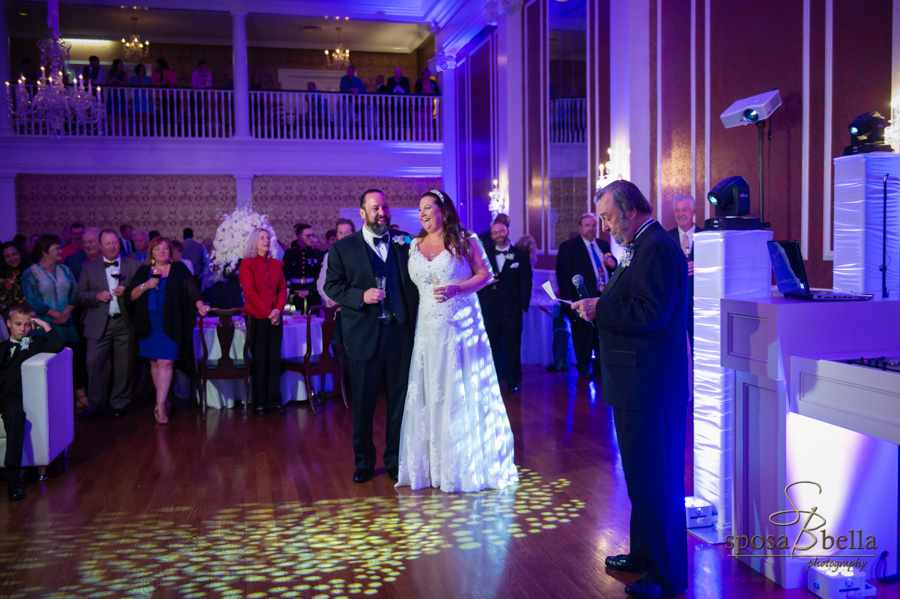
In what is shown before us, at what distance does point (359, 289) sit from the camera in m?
4.39

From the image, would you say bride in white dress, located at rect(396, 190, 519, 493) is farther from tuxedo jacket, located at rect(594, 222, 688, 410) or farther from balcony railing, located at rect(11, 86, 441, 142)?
balcony railing, located at rect(11, 86, 441, 142)

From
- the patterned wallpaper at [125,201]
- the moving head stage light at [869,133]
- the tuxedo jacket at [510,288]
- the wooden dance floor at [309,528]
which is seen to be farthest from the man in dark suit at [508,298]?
the patterned wallpaper at [125,201]

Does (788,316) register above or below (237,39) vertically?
below

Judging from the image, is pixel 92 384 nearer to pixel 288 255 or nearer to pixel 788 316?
pixel 288 255

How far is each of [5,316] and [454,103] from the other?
1054 cm

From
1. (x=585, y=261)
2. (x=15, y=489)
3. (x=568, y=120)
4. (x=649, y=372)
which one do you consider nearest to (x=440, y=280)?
(x=649, y=372)

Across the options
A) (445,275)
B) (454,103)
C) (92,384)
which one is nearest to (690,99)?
(445,275)

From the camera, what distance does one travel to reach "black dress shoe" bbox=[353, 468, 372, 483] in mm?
4465

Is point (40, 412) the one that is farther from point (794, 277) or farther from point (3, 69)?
point (3, 69)

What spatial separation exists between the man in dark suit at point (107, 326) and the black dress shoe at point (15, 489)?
7.21 ft

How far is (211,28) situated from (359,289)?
44.3 ft

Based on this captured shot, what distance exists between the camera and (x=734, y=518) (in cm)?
325

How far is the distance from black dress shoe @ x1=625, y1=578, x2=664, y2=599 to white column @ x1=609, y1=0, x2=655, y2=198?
515 cm

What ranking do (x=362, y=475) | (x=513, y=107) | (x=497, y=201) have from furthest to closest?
(x=497, y=201)
(x=513, y=107)
(x=362, y=475)
